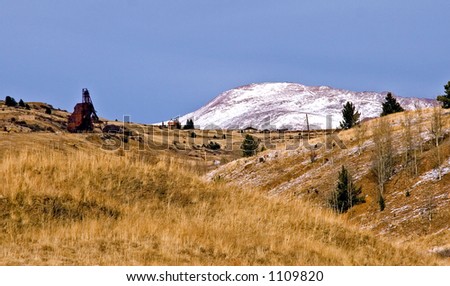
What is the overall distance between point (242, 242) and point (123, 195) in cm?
488

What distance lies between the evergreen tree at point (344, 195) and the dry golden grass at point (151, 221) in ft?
173

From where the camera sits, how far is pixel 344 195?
72.4 meters

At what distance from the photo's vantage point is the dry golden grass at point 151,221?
13.5 metres

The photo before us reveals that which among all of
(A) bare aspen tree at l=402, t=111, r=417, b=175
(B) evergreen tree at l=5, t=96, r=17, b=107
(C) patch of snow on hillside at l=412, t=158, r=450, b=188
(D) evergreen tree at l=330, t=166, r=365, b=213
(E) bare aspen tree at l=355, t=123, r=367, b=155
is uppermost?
(B) evergreen tree at l=5, t=96, r=17, b=107

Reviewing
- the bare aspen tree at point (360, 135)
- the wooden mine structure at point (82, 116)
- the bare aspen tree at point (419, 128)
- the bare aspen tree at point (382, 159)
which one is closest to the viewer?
the bare aspen tree at point (382, 159)

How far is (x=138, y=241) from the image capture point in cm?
1413

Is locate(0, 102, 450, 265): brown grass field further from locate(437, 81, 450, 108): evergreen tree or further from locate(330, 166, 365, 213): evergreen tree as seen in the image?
locate(437, 81, 450, 108): evergreen tree

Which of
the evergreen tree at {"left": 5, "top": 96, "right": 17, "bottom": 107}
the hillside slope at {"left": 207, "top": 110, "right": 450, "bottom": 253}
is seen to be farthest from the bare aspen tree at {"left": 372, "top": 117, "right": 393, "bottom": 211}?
the evergreen tree at {"left": 5, "top": 96, "right": 17, "bottom": 107}

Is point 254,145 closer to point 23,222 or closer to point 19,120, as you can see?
point 19,120

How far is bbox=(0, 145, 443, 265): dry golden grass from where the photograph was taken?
13.5 m

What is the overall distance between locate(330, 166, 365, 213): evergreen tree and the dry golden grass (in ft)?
173

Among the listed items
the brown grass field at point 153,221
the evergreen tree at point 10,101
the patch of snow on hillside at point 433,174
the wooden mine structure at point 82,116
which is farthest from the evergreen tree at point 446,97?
the evergreen tree at point 10,101

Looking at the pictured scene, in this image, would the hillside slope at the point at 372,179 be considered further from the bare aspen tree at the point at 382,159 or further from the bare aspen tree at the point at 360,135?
the bare aspen tree at the point at 382,159
